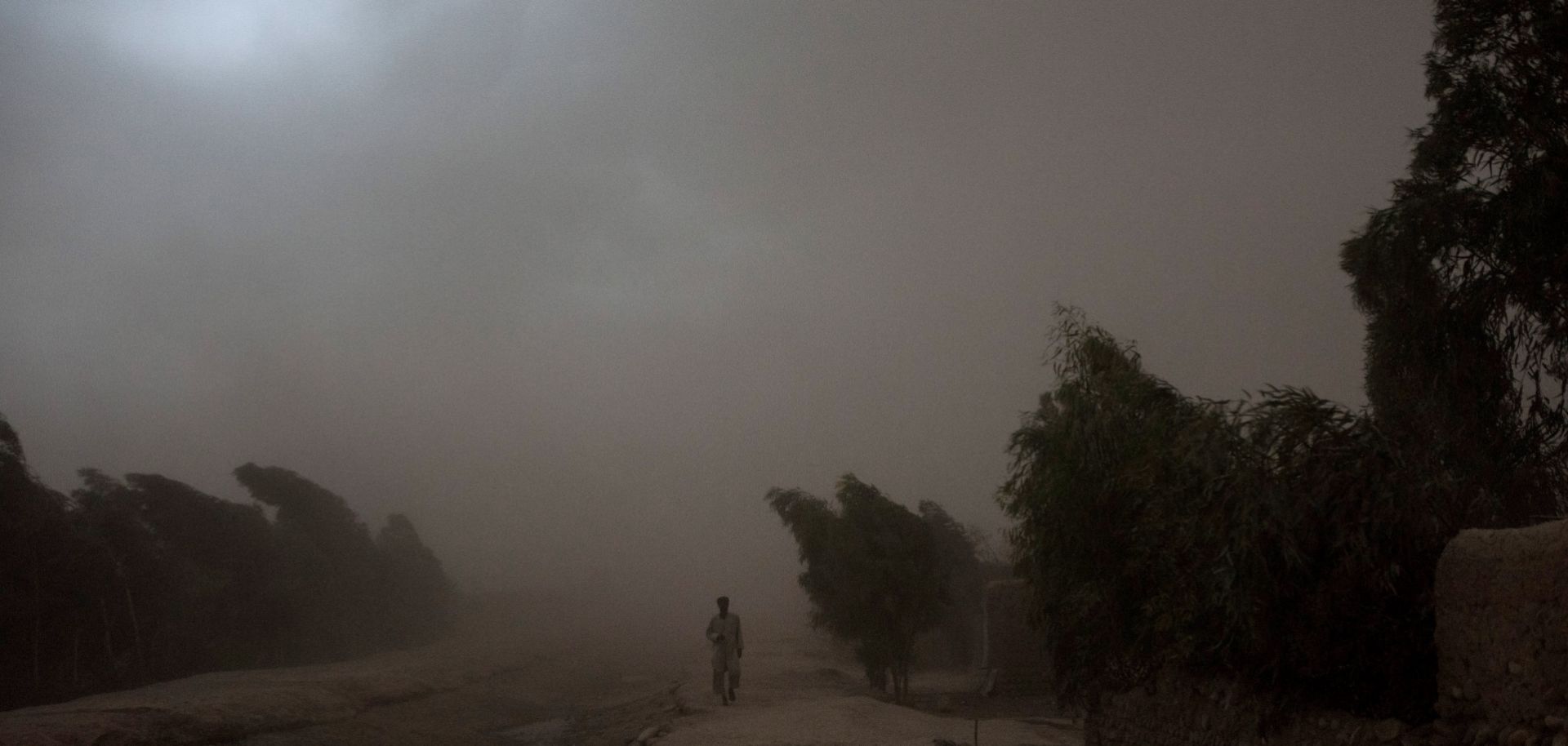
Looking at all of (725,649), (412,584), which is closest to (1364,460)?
(725,649)

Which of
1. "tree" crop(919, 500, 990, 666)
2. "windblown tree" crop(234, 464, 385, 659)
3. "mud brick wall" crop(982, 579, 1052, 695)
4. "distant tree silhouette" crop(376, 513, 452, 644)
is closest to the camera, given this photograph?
"mud brick wall" crop(982, 579, 1052, 695)

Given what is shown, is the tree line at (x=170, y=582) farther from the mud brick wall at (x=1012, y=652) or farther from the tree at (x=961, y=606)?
the tree at (x=961, y=606)

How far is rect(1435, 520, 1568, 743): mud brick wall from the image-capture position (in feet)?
27.9

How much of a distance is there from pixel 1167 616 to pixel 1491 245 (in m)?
10.0

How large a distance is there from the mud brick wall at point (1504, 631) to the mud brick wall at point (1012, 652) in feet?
76.1

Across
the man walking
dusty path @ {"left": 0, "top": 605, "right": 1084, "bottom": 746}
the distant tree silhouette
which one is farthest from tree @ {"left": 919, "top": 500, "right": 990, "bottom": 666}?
the distant tree silhouette

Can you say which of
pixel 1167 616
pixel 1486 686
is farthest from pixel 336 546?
pixel 1486 686

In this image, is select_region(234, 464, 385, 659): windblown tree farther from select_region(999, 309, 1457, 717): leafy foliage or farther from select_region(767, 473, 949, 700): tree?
select_region(999, 309, 1457, 717): leafy foliage

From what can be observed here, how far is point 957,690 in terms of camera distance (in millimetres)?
35656

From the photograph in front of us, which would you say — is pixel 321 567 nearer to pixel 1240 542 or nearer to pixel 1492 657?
pixel 1240 542

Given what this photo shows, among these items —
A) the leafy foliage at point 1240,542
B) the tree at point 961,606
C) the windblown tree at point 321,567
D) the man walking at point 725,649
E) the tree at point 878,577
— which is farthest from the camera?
the windblown tree at point 321,567

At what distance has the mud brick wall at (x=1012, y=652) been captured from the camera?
1302 inches

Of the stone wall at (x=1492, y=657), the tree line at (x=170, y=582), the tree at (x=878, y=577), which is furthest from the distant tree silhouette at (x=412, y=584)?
the stone wall at (x=1492, y=657)

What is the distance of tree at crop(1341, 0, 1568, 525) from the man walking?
54.2ft
